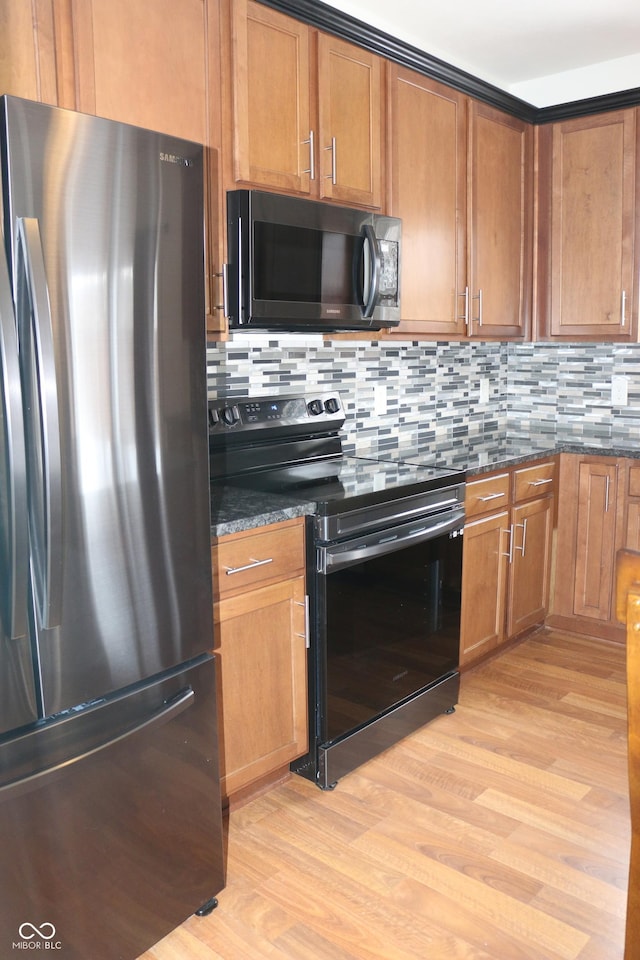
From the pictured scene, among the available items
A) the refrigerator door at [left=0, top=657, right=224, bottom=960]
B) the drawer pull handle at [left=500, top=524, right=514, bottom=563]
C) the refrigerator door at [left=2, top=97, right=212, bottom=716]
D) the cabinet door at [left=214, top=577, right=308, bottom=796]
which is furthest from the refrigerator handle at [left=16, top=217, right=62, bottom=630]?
the drawer pull handle at [left=500, top=524, right=514, bottom=563]

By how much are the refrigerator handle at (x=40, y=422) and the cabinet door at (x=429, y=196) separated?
6.19ft

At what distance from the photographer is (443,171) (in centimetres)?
328

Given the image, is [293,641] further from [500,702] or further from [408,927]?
[500,702]

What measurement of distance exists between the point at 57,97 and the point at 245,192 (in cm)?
61

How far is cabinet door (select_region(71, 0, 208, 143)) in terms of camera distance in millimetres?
1948

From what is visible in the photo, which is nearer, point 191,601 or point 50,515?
point 50,515

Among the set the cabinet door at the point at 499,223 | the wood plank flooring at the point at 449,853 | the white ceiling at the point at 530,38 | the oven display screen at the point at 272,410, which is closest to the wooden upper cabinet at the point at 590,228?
the cabinet door at the point at 499,223

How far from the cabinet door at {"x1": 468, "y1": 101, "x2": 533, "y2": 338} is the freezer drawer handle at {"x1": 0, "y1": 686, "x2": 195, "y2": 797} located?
2.30 metres

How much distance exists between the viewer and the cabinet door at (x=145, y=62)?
6.39 ft

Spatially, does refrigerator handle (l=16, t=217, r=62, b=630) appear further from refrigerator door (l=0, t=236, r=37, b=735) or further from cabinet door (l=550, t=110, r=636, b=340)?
cabinet door (l=550, t=110, r=636, b=340)

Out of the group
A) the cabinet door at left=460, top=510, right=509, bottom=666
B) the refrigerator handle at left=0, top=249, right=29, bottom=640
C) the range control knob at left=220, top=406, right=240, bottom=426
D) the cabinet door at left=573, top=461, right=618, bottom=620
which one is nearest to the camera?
the refrigerator handle at left=0, top=249, right=29, bottom=640

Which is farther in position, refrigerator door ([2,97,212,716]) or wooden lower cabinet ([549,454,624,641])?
wooden lower cabinet ([549,454,624,641])

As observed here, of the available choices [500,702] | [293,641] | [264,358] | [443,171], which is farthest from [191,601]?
[443,171]

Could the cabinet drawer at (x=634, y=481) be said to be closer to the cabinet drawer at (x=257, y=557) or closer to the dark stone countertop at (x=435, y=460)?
the dark stone countertop at (x=435, y=460)
